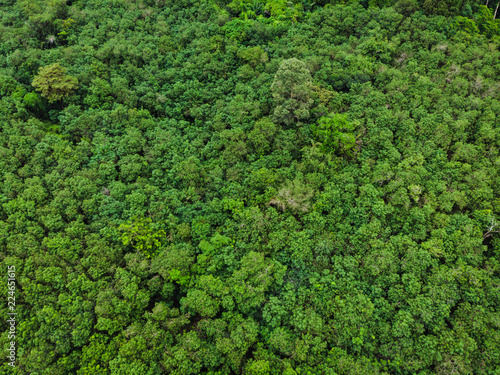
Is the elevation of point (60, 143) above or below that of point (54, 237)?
above

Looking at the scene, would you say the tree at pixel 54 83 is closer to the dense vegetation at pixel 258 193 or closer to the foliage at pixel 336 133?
the dense vegetation at pixel 258 193

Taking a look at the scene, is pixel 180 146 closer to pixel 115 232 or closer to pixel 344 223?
pixel 115 232

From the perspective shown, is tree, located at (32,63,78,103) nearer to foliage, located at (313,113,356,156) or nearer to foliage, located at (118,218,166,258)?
foliage, located at (118,218,166,258)

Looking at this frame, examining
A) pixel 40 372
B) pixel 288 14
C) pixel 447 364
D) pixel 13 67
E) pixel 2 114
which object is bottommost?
pixel 40 372

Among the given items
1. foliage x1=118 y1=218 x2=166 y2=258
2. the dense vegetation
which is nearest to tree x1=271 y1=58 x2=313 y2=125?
the dense vegetation

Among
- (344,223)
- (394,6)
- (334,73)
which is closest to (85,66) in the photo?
(334,73)

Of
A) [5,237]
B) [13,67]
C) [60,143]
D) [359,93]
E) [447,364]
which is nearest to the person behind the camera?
[447,364]

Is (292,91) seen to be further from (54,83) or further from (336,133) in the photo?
(54,83)
